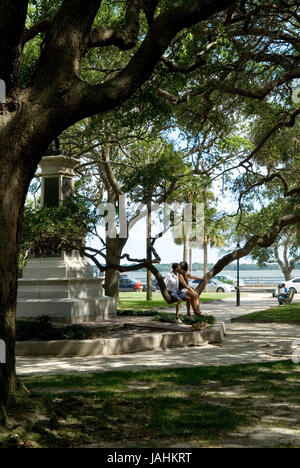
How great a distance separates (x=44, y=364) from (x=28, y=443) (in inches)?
204

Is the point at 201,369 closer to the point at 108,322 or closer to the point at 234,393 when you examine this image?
the point at 234,393

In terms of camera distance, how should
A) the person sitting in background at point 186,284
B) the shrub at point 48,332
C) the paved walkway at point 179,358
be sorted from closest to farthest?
the paved walkway at point 179,358 < the shrub at point 48,332 < the person sitting in background at point 186,284

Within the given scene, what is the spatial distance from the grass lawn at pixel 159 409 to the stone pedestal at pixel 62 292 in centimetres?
519

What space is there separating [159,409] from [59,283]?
8.28m

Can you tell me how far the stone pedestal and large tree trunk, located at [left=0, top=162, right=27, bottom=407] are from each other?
784 cm

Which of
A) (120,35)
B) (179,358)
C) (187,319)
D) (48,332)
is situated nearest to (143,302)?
(187,319)

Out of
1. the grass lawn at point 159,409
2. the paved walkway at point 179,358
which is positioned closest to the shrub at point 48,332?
the paved walkway at point 179,358

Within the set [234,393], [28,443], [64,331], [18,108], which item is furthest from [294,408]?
[64,331]

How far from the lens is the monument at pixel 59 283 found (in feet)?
45.1

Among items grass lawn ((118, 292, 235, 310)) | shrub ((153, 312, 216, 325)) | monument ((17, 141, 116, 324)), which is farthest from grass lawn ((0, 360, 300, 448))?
grass lawn ((118, 292, 235, 310))

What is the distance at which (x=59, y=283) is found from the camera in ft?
46.5

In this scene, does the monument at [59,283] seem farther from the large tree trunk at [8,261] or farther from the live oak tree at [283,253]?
the live oak tree at [283,253]

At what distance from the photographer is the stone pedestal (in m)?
13.7

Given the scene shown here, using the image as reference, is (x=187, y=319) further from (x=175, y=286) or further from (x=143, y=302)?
(x=143, y=302)
